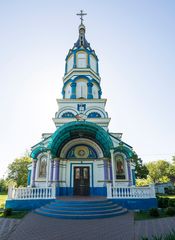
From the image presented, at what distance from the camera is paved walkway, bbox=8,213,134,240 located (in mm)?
5441

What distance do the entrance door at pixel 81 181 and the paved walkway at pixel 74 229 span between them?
5229mm

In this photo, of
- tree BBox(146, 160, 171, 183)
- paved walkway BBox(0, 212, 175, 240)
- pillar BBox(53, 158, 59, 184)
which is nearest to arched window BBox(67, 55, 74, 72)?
pillar BBox(53, 158, 59, 184)

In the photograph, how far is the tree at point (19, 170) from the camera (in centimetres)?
2302

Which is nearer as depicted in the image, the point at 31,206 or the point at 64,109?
the point at 31,206

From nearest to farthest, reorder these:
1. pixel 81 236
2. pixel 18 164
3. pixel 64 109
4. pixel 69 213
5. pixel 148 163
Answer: pixel 81 236, pixel 69 213, pixel 64 109, pixel 18 164, pixel 148 163

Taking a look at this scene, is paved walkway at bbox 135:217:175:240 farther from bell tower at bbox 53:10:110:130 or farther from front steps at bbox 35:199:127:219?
bell tower at bbox 53:10:110:130

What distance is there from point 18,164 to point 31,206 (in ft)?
60.5

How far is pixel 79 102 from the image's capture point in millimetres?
15375

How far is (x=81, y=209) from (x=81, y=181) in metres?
4.74

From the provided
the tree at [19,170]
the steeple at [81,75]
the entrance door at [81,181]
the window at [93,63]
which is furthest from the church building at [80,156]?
the tree at [19,170]

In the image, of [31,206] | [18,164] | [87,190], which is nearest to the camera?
[31,206]

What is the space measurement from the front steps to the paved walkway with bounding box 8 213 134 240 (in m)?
0.38

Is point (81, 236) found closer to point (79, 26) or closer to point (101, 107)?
point (101, 107)

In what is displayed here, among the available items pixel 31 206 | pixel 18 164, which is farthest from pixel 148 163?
pixel 31 206
